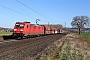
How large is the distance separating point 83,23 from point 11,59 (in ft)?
419

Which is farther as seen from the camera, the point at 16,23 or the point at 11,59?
the point at 16,23

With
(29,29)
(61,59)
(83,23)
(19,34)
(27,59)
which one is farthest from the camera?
(83,23)

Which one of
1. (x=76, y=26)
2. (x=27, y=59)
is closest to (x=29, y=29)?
(x=27, y=59)

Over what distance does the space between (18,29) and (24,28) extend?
1217 mm

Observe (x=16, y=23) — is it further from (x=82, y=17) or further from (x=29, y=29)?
(x=82, y=17)

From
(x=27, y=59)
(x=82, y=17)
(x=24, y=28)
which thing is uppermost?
(x=82, y=17)

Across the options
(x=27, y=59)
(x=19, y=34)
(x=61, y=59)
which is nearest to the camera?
(x=61, y=59)

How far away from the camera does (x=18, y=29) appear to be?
4006 centimetres

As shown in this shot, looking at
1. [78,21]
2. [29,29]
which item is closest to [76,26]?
[78,21]

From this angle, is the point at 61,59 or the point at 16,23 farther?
the point at 16,23

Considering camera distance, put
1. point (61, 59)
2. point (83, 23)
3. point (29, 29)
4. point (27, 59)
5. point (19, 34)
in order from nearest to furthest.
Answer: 1. point (61, 59)
2. point (27, 59)
3. point (19, 34)
4. point (29, 29)
5. point (83, 23)

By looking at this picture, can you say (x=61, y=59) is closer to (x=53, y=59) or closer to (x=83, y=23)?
(x=53, y=59)

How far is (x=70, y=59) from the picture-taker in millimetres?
12656

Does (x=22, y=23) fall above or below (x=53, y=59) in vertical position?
above
